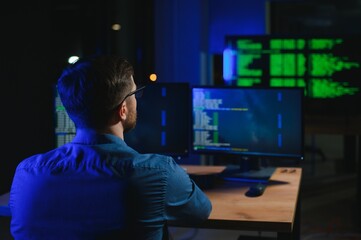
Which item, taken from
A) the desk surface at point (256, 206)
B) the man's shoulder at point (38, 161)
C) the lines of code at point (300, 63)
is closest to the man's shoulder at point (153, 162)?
the man's shoulder at point (38, 161)

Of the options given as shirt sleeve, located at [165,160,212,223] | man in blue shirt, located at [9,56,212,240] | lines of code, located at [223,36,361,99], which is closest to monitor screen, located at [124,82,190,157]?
shirt sleeve, located at [165,160,212,223]

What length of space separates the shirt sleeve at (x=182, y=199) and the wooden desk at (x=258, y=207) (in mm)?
362

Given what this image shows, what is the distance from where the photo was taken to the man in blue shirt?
5.24 ft

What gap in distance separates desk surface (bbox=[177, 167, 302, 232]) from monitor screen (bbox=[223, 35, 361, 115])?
3227 mm

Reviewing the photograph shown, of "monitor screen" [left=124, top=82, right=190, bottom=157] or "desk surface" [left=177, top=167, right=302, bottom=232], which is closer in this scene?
"desk surface" [left=177, top=167, right=302, bottom=232]

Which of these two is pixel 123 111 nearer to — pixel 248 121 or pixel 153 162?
pixel 153 162

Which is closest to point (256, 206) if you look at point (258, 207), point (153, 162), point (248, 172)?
point (258, 207)

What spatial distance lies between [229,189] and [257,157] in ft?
1.19

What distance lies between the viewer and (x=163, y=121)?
3.20 metres

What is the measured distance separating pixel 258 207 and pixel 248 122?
0.69 meters

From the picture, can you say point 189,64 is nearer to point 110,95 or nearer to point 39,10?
point 39,10

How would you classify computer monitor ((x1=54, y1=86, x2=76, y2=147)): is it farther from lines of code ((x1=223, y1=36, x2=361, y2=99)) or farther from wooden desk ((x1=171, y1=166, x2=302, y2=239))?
lines of code ((x1=223, y1=36, x2=361, y2=99))

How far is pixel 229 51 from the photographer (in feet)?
20.5

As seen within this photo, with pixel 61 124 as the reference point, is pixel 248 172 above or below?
below
